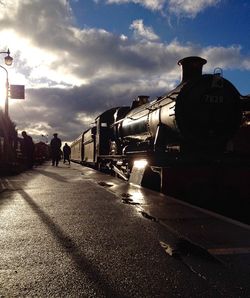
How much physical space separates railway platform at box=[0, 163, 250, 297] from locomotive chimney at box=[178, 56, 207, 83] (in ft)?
13.1

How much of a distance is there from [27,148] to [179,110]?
14607mm

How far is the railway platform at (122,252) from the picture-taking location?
9.14 ft

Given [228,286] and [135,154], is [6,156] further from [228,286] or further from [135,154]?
[228,286]

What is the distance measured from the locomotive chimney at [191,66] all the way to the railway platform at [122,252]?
13.1 ft

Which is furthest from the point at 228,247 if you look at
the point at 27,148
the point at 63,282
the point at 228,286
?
the point at 27,148

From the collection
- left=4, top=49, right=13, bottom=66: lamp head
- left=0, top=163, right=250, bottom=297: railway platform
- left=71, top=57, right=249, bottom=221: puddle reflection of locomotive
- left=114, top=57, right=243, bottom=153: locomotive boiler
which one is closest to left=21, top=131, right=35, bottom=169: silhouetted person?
left=4, top=49, right=13, bottom=66: lamp head

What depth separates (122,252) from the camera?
3701 mm

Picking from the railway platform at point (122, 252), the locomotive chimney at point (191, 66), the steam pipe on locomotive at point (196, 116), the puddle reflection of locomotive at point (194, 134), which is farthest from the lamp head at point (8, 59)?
the railway platform at point (122, 252)

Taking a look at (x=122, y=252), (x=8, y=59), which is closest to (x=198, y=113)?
(x=122, y=252)

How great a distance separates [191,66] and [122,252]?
6540 millimetres

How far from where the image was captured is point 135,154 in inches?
387

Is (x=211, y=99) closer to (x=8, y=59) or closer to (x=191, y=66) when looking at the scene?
(x=191, y=66)

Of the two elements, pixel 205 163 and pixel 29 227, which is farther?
pixel 205 163

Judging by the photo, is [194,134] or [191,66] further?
[191,66]
